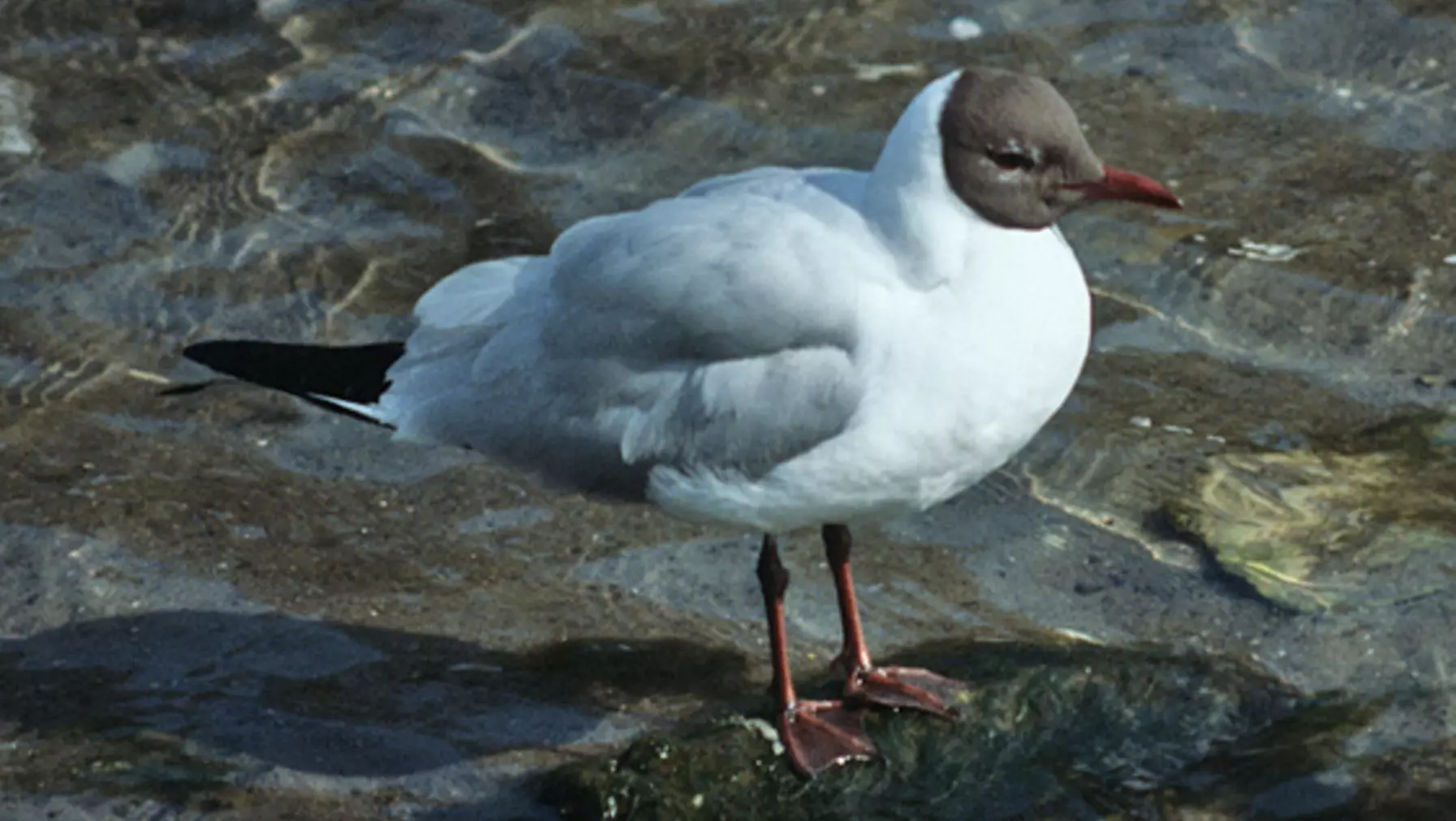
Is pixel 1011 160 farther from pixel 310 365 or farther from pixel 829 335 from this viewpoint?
pixel 310 365

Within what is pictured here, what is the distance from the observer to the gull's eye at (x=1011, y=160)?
420 cm

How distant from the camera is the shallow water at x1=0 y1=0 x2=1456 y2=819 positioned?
479cm

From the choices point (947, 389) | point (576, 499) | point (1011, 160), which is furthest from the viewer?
point (576, 499)

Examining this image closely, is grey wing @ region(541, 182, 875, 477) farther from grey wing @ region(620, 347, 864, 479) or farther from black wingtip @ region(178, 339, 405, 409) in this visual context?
black wingtip @ region(178, 339, 405, 409)

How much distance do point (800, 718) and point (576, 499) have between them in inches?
47.5

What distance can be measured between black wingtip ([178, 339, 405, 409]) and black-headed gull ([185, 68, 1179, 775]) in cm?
40

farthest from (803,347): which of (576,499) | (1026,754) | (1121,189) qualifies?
(576,499)

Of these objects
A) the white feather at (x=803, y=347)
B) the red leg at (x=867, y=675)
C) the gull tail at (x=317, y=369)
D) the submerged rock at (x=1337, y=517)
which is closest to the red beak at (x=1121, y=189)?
the white feather at (x=803, y=347)

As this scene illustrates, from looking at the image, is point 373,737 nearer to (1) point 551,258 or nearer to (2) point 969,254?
(1) point 551,258

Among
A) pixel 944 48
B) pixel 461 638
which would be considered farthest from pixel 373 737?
pixel 944 48

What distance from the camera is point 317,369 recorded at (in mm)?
5070

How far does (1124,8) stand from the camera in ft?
25.6

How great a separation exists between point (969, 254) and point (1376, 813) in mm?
1367

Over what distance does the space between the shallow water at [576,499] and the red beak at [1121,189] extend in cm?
108
